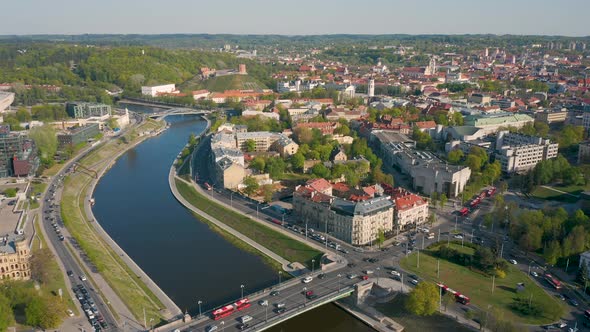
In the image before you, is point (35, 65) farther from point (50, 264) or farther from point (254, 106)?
point (50, 264)

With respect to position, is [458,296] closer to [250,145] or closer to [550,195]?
[550,195]

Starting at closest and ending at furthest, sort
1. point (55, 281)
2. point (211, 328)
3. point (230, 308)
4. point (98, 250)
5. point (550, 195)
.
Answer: point (211, 328), point (230, 308), point (55, 281), point (98, 250), point (550, 195)

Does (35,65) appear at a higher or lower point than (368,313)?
higher

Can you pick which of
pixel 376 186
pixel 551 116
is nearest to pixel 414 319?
pixel 376 186

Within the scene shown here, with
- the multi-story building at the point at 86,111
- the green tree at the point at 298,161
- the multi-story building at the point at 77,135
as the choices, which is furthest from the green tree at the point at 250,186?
the multi-story building at the point at 86,111

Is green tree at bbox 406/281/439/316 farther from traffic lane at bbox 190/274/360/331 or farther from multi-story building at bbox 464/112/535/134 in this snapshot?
multi-story building at bbox 464/112/535/134

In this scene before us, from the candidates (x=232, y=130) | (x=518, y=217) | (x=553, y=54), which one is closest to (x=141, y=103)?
(x=232, y=130)
